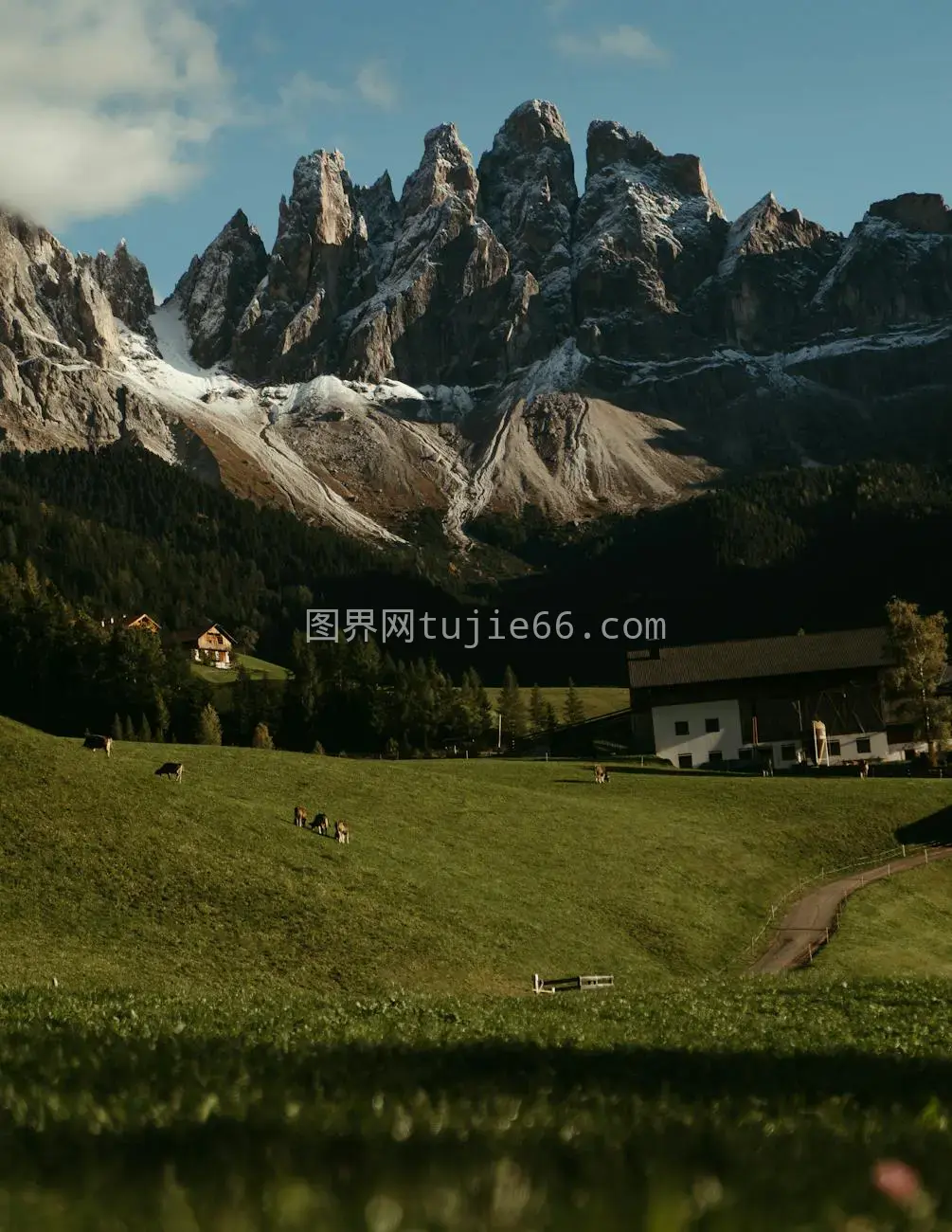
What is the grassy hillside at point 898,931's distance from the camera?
5666 cm

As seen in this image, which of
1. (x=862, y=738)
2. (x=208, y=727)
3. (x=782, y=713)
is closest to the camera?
(x=862, y=738)

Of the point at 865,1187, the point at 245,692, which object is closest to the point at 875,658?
the point at 245,692

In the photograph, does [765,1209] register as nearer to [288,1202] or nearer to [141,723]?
[288,1202]

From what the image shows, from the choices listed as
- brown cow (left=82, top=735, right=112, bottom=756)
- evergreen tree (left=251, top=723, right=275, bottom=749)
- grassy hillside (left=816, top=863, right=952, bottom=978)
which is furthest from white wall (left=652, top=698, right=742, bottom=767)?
brown cow (left=82, top=735, right=112, bottom=756)

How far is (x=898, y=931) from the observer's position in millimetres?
64562

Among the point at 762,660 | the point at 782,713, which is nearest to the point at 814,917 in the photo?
the point at 782,713

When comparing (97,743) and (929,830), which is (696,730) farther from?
(97,743)

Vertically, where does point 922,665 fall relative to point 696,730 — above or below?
above

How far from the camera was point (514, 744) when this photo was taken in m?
154

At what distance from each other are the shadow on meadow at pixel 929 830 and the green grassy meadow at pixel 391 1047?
26971 mm

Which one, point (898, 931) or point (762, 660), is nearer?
point (898, 931)

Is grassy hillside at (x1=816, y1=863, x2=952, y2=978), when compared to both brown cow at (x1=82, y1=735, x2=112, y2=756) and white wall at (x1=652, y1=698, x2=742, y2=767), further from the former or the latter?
white wall at (x1=652, y1=698, x2=742, y2=767)

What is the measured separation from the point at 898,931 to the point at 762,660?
7351 centimetres

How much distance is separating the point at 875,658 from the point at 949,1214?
13307 centimetres
